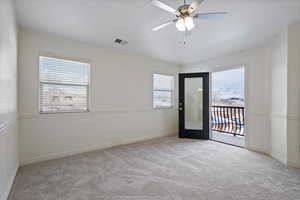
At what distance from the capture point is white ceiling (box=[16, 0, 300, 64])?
2.33m

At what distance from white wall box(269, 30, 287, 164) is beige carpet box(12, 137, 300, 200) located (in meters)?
0.32

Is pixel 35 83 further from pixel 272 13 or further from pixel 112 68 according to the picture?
pixel 272 13

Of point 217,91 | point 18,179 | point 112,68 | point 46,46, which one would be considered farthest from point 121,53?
point 217,91

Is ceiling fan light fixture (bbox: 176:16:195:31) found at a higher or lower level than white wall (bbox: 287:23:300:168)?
higher

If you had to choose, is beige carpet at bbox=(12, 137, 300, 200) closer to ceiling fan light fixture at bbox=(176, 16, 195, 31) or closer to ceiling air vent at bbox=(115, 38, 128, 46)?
ceiling fan light fixture at bbox=(176, 16, 195, 31)

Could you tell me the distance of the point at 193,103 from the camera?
5.03 meters

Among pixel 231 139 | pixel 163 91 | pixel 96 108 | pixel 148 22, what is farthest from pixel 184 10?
pixel 231 139

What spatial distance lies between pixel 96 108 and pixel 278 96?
3791 millimetres

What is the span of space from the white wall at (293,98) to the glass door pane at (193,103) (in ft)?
7.19

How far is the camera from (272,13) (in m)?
2.47

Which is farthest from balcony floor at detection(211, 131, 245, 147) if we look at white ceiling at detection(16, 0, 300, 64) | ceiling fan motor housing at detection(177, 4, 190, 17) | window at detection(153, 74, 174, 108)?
ceiling fan motor housing at detection(177, 4, 190, 17)

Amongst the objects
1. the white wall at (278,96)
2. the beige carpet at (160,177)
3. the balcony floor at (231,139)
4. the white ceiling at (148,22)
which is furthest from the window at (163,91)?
the white wall at (278,96)

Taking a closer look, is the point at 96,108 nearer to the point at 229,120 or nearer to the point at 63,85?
the point at 63,85

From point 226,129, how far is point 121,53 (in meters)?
4.40
